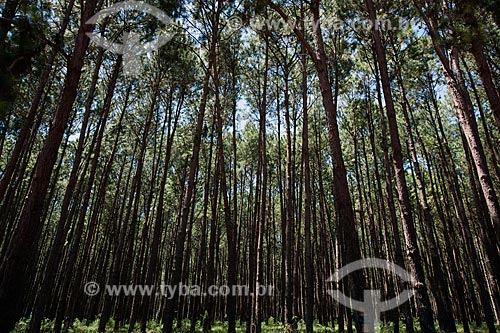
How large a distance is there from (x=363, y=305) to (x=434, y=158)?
16.9 m

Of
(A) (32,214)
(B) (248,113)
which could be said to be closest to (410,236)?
(A) (32,214)

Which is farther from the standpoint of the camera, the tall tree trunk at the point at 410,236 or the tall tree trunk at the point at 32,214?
the tall tree trunk at the point at 410,236

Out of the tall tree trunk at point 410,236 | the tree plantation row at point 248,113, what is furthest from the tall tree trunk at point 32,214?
the tall tree trunk at point 410,236

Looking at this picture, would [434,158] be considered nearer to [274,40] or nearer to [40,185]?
[274,40]

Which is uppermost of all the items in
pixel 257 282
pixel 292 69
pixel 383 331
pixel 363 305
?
pixel 292 69

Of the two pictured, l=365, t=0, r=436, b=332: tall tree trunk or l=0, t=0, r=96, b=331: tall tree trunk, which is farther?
l=365, t=0, r=436, b=332: tall tree trunk

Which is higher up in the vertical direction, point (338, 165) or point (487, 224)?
point (487, 224)

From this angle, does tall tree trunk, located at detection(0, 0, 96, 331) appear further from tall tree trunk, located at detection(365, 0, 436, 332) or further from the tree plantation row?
tall tree trunk, located at detection(365, 0, 436, 332)

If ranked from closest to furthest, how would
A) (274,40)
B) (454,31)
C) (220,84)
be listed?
(454,31)
(274,40)
(220,84)

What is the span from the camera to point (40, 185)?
4.55 metres

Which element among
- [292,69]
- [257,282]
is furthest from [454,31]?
[292,69]

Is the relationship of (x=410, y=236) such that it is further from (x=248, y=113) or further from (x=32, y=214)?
(x=248, y=113)

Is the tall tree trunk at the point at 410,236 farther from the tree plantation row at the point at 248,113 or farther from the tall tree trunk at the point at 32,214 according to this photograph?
the tall tree trunk at the point at 32,214

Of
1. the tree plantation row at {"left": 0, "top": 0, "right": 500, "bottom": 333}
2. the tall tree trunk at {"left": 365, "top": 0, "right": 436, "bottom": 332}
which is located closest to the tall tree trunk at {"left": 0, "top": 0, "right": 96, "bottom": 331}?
the tree plantation row at {"left": 0, "top": 0, "right": 500, "bottom": 333}
